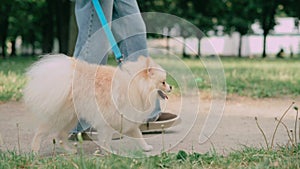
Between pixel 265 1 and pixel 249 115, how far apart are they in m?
23.8

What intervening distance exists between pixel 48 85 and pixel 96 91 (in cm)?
31

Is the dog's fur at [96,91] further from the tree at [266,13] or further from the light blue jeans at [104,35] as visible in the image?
the tree at [266,13]

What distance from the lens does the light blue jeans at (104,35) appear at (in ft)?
14.1

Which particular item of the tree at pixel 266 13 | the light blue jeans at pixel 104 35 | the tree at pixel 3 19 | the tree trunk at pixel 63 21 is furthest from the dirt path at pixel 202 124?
the tree at pixel 266 13

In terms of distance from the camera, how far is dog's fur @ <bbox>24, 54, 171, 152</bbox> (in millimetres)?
3377

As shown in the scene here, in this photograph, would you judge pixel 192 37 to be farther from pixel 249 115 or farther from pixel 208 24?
pixel 249 115

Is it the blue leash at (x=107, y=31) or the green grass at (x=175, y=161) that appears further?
the blue leash at (x=107, y=31)

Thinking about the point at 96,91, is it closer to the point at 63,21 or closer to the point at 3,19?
the point at 63,21

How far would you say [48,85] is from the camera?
3.37m

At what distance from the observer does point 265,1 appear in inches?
1118

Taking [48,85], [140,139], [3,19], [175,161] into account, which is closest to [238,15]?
[3,19]

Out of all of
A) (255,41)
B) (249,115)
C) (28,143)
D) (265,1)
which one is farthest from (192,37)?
(28,143)

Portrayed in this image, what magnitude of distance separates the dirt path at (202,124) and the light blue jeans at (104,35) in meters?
0.31

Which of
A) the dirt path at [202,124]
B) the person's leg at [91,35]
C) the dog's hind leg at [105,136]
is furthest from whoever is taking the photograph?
the person's leg at [91,35]
